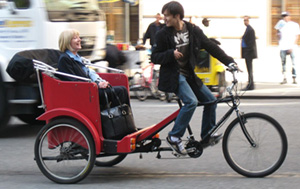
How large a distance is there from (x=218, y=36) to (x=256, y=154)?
42.2 ft

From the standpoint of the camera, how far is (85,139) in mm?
5480

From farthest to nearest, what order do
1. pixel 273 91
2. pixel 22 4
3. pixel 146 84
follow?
pixel 273 91, pixel 146 84, pixel 22 4

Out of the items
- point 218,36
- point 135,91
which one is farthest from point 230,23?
point 135,91

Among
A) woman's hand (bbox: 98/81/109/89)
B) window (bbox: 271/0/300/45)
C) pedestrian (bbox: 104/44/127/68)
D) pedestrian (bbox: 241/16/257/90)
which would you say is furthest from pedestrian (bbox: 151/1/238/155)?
window (bbox: 271/0/300/45)

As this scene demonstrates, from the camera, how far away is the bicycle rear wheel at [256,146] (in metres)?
5.46

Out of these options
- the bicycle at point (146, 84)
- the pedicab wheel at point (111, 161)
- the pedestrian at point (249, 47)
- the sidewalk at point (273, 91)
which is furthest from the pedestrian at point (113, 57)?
the pedicab wheel at point (111, 161)

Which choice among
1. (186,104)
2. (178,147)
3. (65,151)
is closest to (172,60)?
(186,104)

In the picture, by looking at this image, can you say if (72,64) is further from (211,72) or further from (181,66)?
(211,72)

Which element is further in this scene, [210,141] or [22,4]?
[22,4]

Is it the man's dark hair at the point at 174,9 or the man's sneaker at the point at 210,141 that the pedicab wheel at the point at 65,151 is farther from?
the man's dark hair at the point at 174,9

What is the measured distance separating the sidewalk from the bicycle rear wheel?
7.42 metres

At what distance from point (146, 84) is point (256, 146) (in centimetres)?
698

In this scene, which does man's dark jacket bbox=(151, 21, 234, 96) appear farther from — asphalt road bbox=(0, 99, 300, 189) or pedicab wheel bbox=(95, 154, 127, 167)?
pedicab wheel bbox=(95, 154, 127, 167)

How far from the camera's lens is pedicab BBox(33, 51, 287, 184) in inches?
215
